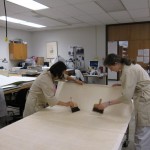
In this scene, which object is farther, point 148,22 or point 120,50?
point 120,50

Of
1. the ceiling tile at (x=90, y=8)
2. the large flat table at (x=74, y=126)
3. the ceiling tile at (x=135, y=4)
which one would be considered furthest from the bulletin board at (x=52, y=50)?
the large flat table at (x=74, y=126)

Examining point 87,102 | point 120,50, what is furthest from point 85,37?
point 87,102

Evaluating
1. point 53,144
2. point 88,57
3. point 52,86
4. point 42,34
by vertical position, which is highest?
point 42,34

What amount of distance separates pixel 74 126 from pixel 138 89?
85cm

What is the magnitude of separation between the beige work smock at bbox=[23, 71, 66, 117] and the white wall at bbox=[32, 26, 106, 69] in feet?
15.5

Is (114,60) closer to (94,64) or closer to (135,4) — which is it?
(135,4)

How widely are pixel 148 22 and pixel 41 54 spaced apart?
4.38m

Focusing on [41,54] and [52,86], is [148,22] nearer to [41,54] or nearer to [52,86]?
[41,54]

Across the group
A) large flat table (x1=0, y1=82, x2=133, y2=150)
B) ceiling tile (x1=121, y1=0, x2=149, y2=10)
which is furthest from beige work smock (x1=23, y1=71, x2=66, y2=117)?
ceiling tile (x1=121, y1=0, x2=149, y2=10)

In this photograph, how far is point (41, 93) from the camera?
2324mm

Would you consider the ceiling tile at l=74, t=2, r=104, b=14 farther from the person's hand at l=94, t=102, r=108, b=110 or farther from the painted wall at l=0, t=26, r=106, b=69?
the person's hand at l=94, t=102, r=108, b=110

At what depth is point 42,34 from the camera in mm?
7750

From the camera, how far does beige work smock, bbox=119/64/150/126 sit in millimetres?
1879

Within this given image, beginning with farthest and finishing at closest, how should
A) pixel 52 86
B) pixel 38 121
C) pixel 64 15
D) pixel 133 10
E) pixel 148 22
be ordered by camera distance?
pixel 148 22
pixel 64 15
pixel 133 10
pixel 52 86
pixel 38 121
